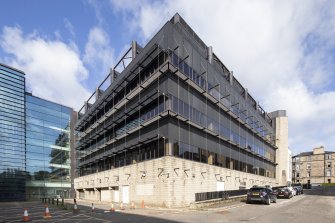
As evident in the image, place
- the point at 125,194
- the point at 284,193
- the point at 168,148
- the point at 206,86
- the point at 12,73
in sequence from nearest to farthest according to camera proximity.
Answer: the point at 168,148
the point at 125,194
the point at 206,86
the point at 284,193
the point at 12,73

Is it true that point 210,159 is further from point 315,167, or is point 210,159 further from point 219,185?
point 315,167

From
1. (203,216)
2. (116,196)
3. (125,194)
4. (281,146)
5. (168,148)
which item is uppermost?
(168,148)

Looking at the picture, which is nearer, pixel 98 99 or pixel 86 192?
pixel 98 99

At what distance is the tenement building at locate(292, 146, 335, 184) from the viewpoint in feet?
380

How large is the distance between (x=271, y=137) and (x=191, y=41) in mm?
45701

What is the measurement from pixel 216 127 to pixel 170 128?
11.5m

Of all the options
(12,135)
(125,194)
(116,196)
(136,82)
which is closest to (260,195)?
(125,194)

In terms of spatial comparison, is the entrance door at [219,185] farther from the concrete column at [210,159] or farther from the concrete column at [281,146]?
the concrete column at [281,146]

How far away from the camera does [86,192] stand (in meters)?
52.6

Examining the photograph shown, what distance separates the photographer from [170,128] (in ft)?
89.4

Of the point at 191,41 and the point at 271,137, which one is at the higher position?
the point at 191,41

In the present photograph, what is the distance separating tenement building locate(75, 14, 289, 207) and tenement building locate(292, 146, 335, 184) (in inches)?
3275

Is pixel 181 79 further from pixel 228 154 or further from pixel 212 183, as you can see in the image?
pixel 228 154

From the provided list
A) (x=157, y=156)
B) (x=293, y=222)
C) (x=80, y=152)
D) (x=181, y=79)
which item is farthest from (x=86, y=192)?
(x=293, y=222)
